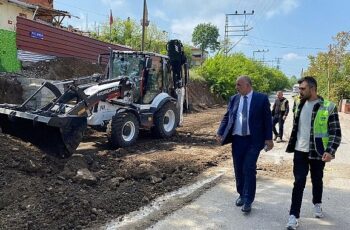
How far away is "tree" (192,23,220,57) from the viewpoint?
Answer: 313 ft

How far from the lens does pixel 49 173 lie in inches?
270

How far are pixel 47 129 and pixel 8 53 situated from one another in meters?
8.72

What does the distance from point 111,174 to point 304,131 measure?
3.56 m

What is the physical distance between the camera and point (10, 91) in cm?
1373

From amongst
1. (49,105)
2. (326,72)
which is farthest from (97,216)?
(326,72)

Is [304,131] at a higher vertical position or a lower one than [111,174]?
higher

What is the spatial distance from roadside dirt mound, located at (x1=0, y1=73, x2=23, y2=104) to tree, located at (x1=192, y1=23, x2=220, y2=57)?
82828mm

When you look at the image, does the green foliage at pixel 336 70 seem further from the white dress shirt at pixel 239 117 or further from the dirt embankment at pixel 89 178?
the white dress shirt at pixel 239 117

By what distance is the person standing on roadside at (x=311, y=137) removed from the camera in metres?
4.97

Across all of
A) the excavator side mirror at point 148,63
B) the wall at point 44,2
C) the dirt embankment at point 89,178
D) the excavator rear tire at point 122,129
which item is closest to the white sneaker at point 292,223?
the dirt embankment at point 89,178

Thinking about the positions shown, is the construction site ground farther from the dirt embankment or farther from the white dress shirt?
the white dress shirt

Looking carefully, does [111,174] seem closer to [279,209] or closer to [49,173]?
[49,173]

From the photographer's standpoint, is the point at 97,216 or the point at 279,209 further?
the point at 279,209

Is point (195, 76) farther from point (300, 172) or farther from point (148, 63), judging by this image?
point (300, 172)
